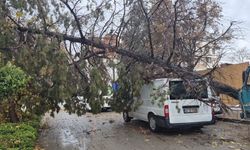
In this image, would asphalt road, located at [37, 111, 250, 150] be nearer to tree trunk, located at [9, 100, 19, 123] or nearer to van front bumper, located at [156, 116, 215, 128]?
van front bumper, located at [156, 116, 215, 128]

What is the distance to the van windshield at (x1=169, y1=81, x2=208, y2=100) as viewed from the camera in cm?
1379

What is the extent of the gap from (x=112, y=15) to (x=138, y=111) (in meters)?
4.28

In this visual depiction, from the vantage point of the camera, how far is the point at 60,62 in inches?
529

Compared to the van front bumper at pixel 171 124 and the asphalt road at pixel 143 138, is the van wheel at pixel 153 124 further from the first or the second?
the van front bumper at pixel 171 124

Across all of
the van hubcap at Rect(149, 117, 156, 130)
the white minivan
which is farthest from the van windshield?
the van hubcap at Rect(149, 117, 156, 130)

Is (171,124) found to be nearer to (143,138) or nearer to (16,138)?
(143,138)

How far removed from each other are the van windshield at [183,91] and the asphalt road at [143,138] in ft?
4.52

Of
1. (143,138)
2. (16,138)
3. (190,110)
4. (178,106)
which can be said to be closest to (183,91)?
(178,106)

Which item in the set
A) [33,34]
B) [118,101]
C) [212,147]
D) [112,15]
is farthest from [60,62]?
[212,147]

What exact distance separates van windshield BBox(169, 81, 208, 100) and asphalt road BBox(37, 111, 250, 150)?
138 centimetres

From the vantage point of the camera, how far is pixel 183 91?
13930 millimetres

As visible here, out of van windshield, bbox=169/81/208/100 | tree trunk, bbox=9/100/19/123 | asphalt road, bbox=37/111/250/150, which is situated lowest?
asphalt road, bbox=37/111/250/150

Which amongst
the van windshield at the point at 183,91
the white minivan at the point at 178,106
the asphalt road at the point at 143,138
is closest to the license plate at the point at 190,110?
the white minivan at the point at 178,106

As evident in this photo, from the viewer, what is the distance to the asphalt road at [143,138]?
38.8 ft
